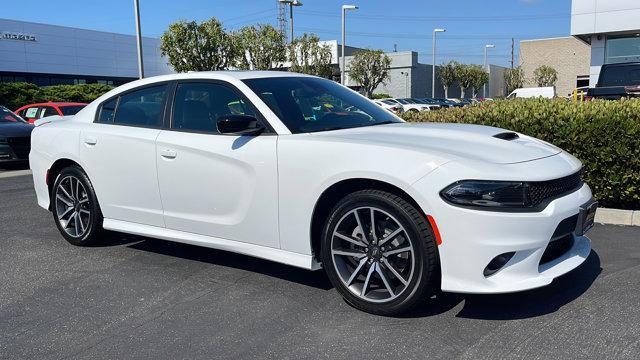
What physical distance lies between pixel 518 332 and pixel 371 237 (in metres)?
1.01

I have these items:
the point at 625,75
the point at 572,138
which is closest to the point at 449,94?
the point at 625,75

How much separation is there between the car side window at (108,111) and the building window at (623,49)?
27.5 meters

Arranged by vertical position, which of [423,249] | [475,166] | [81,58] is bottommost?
[423,249]

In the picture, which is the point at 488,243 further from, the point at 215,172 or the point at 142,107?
the point at 142,107

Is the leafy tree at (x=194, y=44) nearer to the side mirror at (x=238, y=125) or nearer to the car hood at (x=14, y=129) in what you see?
the car hood at (x=14, y=129)

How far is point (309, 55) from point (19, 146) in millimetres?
30397

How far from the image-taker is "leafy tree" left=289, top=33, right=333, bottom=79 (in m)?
39.5

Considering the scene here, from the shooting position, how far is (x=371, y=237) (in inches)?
136

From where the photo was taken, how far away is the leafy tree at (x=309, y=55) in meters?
39.5

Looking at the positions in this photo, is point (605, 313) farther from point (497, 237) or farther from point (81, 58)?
point (81, 58)

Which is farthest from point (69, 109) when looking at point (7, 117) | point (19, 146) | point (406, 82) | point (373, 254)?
point (406, 82)

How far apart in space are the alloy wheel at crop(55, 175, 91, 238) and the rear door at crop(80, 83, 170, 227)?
29cm

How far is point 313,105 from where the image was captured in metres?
4.27

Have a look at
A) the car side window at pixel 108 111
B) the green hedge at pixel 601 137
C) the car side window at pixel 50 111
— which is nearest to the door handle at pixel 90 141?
the car side window at pixel 108 111
